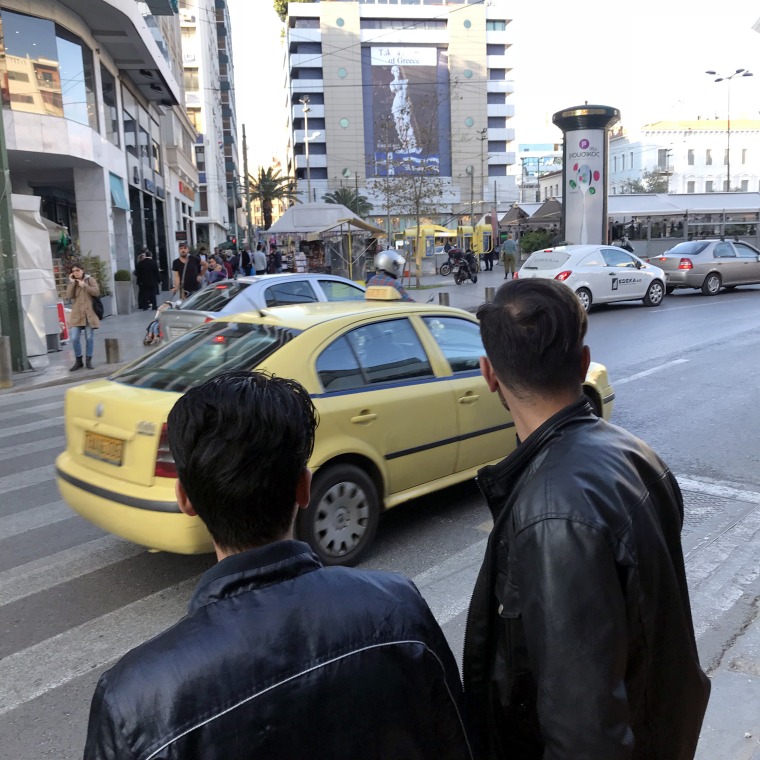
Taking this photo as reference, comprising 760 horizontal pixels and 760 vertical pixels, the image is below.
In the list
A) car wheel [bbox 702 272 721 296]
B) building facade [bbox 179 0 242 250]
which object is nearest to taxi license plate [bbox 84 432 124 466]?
car wheel [bbox 702 272 721 296]

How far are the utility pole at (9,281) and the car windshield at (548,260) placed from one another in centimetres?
1092

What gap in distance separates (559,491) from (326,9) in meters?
94.2

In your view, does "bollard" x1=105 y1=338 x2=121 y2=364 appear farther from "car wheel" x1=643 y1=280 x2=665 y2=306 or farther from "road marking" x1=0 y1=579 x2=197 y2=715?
"car wheel" x1=643 y1=280 x2=665 y2=306

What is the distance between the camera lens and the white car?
16.9 metres

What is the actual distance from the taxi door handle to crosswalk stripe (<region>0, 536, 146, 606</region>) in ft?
5.66

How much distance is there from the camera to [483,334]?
1741 mm

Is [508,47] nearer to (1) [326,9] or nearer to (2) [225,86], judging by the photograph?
(1) [326,9]

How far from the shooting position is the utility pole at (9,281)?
12164mm

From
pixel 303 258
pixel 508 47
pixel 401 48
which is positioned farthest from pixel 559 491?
pixel 508 47

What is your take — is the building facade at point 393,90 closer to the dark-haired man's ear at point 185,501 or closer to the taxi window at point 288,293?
the taxi window at point 288,293

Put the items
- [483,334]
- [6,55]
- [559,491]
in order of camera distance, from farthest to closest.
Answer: [6,55] < [483,334] < [559,491]

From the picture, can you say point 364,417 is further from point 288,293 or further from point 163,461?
point 288,293

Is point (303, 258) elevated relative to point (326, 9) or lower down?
lower down

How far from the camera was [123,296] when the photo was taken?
21484 mm
